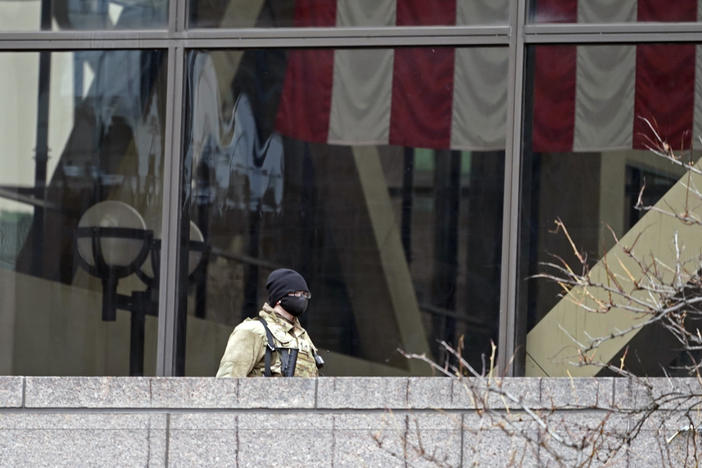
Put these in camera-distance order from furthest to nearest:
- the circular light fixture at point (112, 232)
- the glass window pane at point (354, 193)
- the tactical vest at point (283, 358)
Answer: the circular light fixture at point (112, 232) < the glass window pane at point (354, 193) < the tactical vest at point (283, 358)

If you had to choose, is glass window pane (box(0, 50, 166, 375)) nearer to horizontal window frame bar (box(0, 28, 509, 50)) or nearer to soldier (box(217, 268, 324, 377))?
horizontal window frame bar (box(0, 28, 509, 50))

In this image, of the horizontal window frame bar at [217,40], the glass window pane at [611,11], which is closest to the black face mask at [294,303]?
the horizontal window frame bar at [217,40]

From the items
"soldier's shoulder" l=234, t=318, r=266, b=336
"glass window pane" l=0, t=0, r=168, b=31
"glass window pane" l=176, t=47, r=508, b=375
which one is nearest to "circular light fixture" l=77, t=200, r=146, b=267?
"glass window pane" l=176, t=47, r=508, b=375

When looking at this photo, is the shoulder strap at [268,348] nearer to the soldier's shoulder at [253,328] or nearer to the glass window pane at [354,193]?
the soldier's shoulder at [253,328]

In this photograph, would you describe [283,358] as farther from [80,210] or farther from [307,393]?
[80,210]

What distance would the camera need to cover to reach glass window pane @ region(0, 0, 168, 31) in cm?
826

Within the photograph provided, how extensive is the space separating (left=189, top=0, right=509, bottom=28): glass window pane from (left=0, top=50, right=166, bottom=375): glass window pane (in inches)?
20.1

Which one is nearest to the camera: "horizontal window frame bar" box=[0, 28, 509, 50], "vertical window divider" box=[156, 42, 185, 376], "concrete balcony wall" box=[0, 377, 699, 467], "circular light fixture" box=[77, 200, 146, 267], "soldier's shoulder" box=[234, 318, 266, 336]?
"soldier's shoulder" box=[234, 318, 266, 336]

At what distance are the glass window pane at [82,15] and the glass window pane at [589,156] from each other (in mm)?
2630

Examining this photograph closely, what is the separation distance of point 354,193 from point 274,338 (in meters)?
1.62

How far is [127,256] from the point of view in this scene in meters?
8.20

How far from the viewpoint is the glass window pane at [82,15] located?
8258 mm

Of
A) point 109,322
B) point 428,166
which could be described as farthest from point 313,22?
point 109,322

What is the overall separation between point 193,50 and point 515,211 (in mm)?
2445
